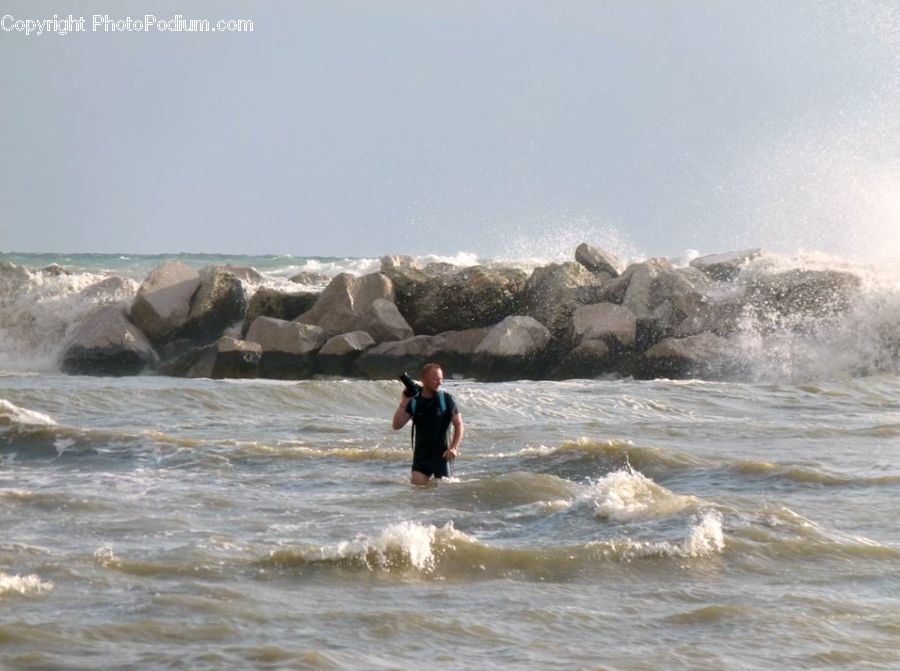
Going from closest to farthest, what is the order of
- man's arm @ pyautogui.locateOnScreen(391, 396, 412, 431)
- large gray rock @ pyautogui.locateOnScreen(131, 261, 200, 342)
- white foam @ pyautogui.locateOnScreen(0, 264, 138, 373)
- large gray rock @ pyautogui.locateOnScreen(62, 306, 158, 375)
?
man's arm @ pyautogui.locateOnScreen(391, 396, 412, 431), large gray rock @ pyautogui.locateOnScreen(62, 306, 158, 375), large gray rock @ pyautogui.locateOnScreen(131, 261, 200, 342), white foam @ pyautogui.locateOnScreen(0, 264, 138, 373)

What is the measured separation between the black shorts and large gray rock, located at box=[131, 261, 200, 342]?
13.3m

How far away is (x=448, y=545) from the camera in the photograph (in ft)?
31.6

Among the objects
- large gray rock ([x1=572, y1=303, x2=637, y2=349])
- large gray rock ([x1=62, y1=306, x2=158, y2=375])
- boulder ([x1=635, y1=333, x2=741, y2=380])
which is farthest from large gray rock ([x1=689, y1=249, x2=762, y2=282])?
large gray rock ([x1=62, y1=306, x2=158, y2=375])

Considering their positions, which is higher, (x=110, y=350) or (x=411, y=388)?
(x=411, y=388)

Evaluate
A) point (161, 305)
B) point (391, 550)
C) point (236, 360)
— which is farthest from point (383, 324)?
point (391, 550)

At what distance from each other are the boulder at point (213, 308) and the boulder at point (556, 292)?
16.2ft

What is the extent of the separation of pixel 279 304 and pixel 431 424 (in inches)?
539

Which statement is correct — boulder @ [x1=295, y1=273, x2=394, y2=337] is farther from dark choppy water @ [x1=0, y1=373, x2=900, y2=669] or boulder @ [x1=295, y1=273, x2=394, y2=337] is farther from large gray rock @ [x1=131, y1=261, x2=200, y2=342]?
dark choppy water @ [x1=0, y1=373, x2=900, y2=669]

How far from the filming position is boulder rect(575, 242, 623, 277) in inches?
1089

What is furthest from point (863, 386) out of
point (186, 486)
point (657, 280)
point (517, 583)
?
point (517, 583)

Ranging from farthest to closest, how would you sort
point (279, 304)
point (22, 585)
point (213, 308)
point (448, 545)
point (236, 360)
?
point (279, 304) → point (213, 308) → point (236, 360) → point (448, 545) → point (22, 585)

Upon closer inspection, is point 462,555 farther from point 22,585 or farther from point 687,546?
point 22,585

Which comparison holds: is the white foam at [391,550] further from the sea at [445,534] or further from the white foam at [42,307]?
the white foam at [42,307]

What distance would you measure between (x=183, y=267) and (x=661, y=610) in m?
19.2
